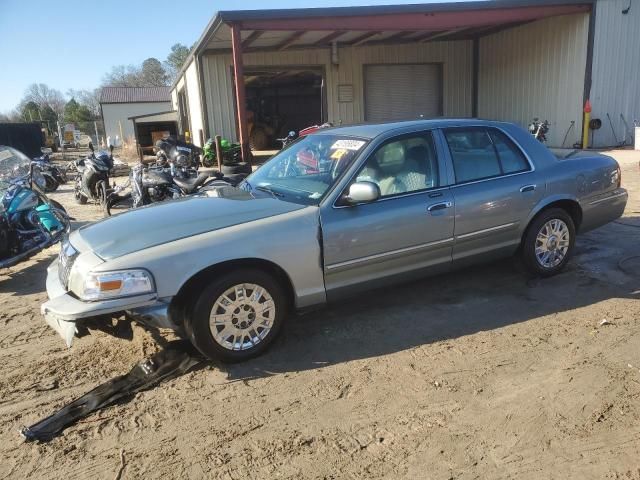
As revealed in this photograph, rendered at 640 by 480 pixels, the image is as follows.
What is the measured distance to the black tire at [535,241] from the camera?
490 cm

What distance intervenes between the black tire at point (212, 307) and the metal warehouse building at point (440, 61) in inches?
355

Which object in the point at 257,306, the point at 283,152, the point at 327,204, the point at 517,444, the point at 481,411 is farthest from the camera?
the point at 283,152

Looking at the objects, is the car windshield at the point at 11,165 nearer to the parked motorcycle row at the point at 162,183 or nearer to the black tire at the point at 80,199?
the parked motorcycle row at the point at 162,183

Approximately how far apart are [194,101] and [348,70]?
5.58m

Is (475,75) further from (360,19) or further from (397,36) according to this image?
(360,19)

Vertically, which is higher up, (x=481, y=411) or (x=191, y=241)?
(x=191, y=241)

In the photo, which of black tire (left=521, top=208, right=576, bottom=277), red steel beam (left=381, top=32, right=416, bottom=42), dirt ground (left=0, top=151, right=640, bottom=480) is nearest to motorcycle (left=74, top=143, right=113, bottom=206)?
dirt ground (left=0, top=151, right=640, bottom=480)

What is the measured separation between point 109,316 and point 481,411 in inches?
93.1

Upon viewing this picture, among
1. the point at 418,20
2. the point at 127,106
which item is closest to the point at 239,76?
the point at 418,20

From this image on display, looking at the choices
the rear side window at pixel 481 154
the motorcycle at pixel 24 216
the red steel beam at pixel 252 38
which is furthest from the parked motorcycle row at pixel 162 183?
the red steel beam at pixel 252 38

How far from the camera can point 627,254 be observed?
5.77m

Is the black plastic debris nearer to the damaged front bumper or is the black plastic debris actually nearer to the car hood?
the damaged front bumper

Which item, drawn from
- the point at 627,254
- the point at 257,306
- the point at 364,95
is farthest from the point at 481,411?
the point at 364,95

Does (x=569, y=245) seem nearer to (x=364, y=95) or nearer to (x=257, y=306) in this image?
(x=257, y=306)
